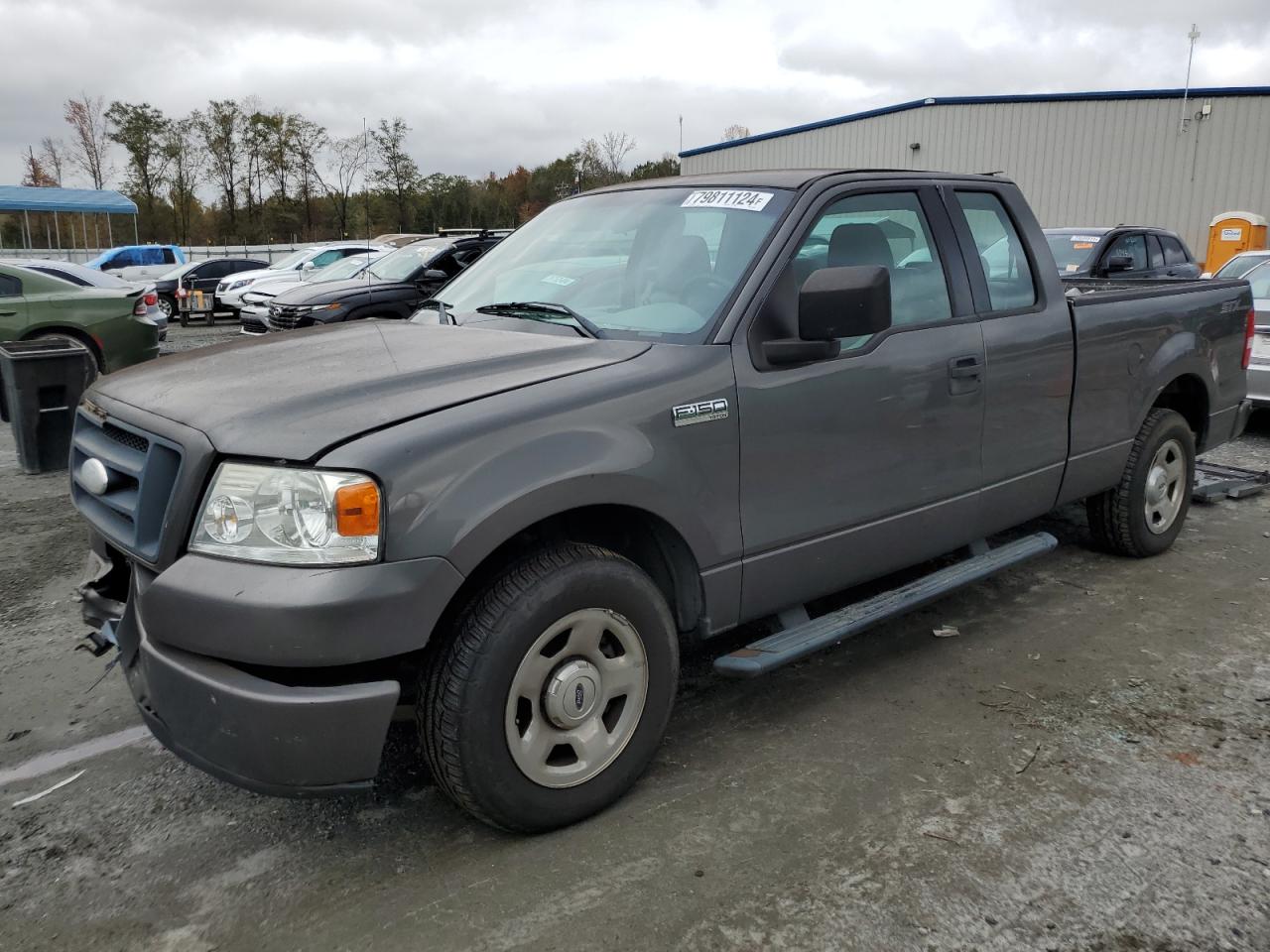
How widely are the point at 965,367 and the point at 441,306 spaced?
206cm

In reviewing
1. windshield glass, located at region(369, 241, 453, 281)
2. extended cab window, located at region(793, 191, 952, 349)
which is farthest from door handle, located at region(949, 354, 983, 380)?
windshield glass, located at region(369, 241, 453, 281)

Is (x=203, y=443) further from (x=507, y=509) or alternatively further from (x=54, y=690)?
(x=54, y=690)

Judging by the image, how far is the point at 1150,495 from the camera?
5.23 meters

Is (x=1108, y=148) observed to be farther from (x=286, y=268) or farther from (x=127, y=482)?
(x=127, y=482)

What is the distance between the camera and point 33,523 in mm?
6164

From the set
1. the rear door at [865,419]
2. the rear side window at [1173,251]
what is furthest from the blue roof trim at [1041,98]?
the rear door at [865,419]

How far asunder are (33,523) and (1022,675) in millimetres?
5697

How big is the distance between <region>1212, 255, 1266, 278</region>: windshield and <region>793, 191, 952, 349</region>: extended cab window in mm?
7880

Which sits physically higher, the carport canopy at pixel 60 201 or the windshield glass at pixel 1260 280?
the carport canopy at pixel 60 201

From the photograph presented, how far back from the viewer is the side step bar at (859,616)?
3174 mm

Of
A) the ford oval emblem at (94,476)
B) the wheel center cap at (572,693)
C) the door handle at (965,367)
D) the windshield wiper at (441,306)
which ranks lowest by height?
the wheel center cap at (572,693)

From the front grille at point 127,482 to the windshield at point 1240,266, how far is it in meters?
10.5

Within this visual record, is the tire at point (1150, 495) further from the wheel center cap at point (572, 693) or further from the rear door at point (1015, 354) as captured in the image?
the wheel center cap at point (572, 693)

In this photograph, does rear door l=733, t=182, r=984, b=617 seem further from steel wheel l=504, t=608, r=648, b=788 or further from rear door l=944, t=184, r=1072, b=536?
steel wheel l=504, t=608, r=648, b=788
